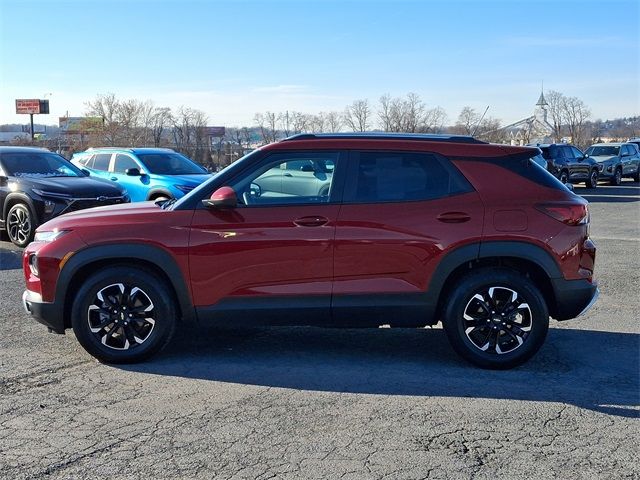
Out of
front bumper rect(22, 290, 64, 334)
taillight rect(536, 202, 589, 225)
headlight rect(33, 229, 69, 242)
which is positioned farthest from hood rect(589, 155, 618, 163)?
front bumper rect(22, 290, 64, 334)

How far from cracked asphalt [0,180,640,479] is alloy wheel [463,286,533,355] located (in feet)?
0.75

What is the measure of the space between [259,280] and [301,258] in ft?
1.24

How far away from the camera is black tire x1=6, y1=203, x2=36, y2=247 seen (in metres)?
11.2

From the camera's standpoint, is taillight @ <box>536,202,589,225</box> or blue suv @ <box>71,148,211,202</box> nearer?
taillight @ <box>536,202,589,225</box>

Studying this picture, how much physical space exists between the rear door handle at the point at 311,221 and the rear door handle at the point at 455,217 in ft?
2.99

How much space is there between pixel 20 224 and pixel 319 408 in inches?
337

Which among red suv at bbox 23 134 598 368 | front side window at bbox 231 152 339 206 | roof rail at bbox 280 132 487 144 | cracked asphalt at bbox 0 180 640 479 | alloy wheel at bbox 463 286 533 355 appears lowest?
cracked asphalt at bbox 0 180 640 479

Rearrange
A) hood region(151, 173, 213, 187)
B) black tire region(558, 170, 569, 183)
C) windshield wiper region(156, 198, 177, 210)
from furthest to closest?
1. black tire region(558, 170, 569, 183)
2. hood region(151, 173, 213, 187)
3. windshield wiper region(156, 198, 177, 210)

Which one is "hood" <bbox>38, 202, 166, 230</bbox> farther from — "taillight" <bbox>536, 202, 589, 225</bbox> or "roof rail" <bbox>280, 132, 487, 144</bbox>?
"taillight" <bbox>536, 202, 589, 225</bbox>

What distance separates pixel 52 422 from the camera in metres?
4.38

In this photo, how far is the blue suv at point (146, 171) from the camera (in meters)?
13.9

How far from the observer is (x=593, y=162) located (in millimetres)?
28219

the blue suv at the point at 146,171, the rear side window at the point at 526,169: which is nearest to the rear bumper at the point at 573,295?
the rear side window at the point at 526,169

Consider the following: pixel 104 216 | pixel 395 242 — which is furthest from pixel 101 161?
pixel 395 242
